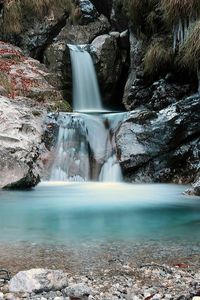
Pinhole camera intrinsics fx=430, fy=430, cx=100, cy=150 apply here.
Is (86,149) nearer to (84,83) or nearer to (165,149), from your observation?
(165,149)

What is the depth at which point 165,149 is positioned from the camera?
33.2 feet

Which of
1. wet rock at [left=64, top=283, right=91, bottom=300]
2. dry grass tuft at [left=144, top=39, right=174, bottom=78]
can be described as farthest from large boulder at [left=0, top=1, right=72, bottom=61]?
wet rock at [left=64, top=283, right=91, bottom=300]

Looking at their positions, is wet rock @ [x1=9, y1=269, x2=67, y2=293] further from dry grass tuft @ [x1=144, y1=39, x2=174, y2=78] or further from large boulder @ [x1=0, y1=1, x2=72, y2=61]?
large boulder @ [x1=0, y1=1, x2=72, y2=61]

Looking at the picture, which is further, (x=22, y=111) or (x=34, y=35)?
(x=34, y=35)

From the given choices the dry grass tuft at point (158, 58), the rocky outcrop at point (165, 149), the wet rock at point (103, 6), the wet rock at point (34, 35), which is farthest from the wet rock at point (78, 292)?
the wet rock at point (103, 6)

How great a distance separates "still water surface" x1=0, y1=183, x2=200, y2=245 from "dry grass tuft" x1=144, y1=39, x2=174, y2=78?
422cm

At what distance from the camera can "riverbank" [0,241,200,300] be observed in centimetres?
304

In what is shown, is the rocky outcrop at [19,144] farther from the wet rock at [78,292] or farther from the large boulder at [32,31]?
the wet rock at [78,292]

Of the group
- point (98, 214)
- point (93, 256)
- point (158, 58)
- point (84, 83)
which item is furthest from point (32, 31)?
point (93, 256)

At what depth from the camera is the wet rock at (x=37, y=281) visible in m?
3.06

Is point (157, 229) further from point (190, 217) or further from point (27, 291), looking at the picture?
point (27, 291)

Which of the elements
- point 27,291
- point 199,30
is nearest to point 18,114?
point 199,30

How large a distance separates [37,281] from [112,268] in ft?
2.60

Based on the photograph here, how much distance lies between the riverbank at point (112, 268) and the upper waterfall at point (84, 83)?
9897mm
